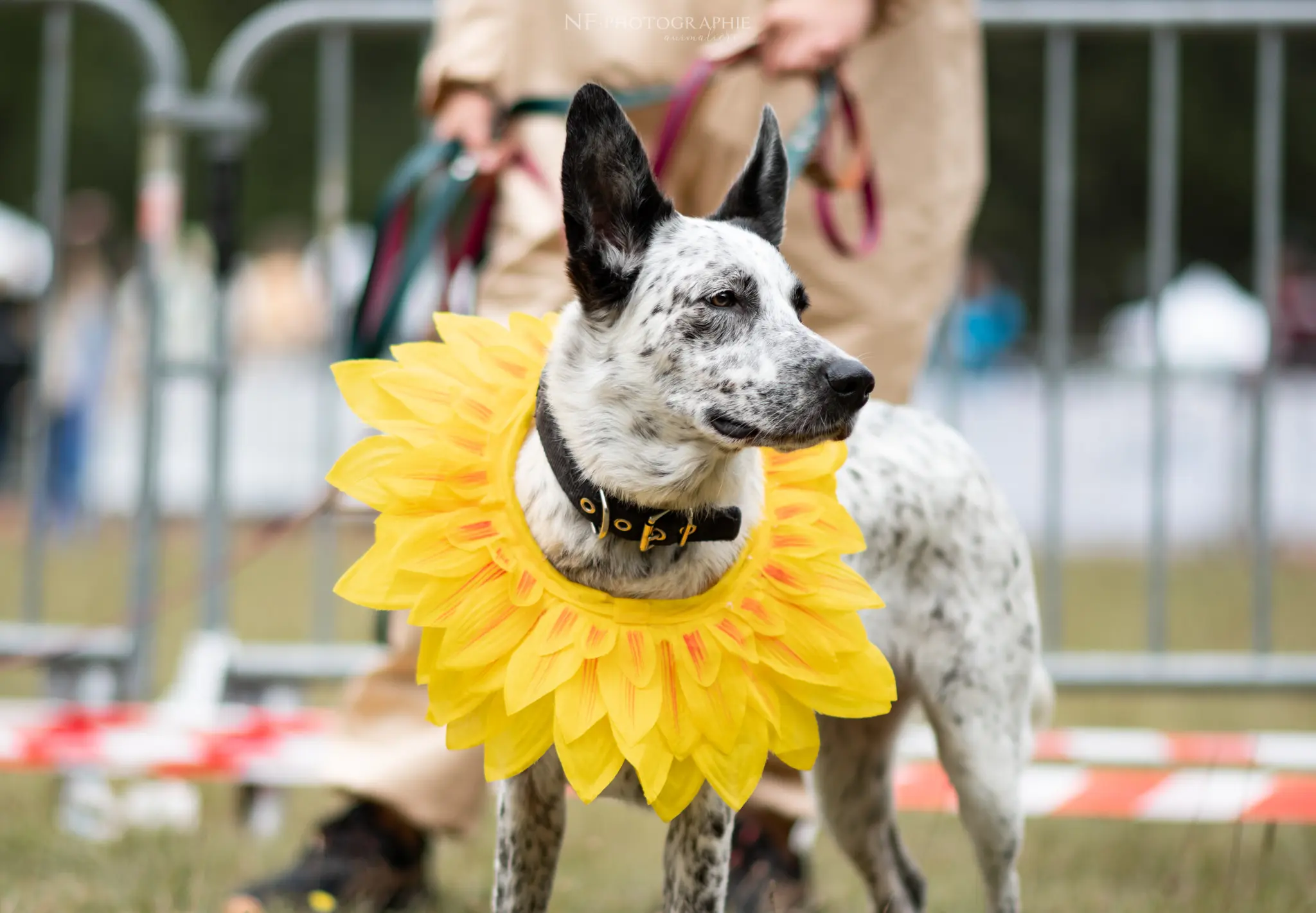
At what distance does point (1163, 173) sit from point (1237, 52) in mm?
16752

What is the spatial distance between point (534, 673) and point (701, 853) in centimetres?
41

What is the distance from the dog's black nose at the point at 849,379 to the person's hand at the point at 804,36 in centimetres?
80

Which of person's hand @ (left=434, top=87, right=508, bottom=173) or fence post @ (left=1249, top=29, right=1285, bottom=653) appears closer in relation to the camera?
person's hand @ (left=434, top=87, right=508, bottom=173)

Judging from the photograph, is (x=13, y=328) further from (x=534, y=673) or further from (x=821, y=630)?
(x=821, y=630)

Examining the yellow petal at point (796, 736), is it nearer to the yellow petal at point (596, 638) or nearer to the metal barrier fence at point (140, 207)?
the yellow petal at point (596, 638)

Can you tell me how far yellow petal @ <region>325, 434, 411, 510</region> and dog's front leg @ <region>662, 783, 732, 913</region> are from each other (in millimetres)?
669

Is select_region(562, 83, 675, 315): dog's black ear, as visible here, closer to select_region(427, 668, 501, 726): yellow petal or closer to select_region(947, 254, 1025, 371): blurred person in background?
select_region(427, 668, 501, 726): yellow petal

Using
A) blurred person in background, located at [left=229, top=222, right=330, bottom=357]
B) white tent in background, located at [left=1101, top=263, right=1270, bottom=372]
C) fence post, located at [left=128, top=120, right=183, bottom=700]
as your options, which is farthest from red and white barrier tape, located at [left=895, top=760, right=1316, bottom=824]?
blurred person in background, located at [left=229, top=222, right=330, bottom=357]

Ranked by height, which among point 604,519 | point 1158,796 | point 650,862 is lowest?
point 650,862

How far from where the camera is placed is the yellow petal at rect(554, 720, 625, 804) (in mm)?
2062

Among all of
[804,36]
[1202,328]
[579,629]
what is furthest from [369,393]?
[1202,328]

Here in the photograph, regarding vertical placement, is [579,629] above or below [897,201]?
below

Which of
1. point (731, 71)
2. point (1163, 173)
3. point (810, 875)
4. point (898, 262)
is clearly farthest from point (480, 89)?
point (1163, 173)

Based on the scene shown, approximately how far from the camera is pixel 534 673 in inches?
81.8
